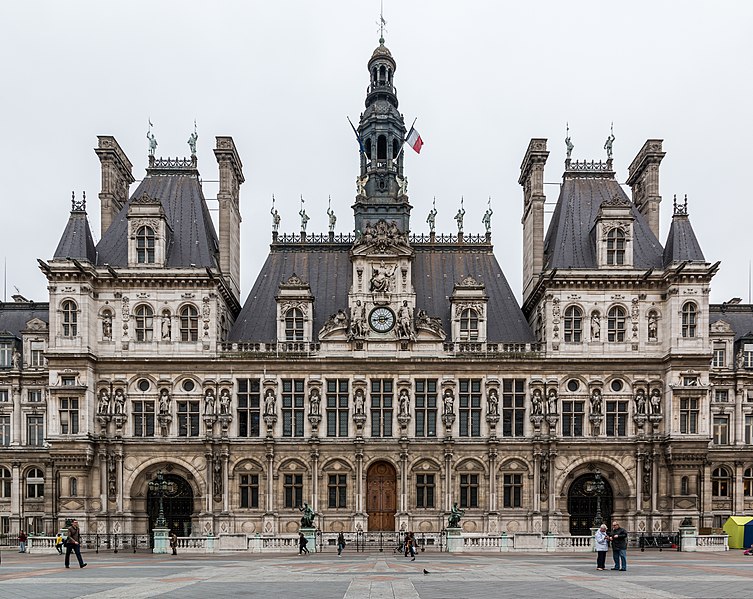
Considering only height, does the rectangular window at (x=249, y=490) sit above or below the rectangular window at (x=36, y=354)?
below

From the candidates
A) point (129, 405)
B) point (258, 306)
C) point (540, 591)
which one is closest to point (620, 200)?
point (258, 306)

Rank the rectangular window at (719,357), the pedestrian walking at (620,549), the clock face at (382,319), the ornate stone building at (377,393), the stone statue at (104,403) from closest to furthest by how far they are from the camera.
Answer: the pedestrian walking at (620,549)
the ornate stone building at (377,393)
the stone statue at (104,403)
the clock face at (382,319)
the rectangular window at (719,357)

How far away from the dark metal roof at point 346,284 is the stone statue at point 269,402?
4.33 metres

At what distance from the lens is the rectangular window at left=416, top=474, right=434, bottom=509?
191ft

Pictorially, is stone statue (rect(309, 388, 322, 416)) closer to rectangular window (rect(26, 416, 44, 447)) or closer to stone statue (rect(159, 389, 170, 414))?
stone statue (rect(159, 389, 170, 414))

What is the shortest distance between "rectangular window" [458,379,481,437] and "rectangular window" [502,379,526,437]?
1.69m

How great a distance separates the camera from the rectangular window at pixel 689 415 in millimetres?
57125

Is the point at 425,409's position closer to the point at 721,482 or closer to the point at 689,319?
the point at 689,319

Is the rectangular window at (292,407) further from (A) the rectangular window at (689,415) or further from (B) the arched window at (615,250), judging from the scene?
(A) the rectangular window at (689,415)

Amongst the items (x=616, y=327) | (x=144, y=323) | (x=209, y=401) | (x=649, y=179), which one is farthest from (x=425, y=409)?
(x=649, y=179)

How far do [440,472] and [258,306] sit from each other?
17.7 m

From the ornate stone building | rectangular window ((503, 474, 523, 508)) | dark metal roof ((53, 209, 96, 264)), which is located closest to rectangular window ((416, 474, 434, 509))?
the ornate stone building

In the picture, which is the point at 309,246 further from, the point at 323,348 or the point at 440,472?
the point at 440,472

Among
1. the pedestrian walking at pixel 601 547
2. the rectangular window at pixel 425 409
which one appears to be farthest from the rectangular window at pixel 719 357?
the pedestrian walking at pixel 601 547
